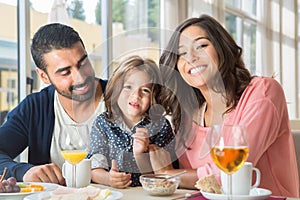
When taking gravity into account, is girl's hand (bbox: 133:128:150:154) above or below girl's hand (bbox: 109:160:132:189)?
above

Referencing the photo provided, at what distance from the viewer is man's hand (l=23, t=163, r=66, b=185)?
1.74 m

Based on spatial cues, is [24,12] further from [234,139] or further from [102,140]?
[234,139]

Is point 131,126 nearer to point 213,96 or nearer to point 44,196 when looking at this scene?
point 213,96

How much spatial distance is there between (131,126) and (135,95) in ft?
0.36

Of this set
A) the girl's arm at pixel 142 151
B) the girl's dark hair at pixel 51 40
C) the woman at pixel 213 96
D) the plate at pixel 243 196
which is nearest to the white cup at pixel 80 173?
the girl's arm at pixel 142 151

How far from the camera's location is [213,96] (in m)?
1.90

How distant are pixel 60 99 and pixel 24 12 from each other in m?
0.73

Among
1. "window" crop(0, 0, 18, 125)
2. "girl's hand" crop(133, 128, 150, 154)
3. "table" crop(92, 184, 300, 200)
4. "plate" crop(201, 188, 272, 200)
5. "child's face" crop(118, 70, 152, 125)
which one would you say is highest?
"window" crop(0, 0, 18, 125)

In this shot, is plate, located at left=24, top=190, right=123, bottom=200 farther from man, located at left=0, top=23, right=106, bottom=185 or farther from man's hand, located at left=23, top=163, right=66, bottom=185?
man, located at left=0, top=23, right=106, bottom=185

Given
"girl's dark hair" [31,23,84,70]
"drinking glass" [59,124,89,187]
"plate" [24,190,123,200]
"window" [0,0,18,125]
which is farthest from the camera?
"window" [0,0,18,125]

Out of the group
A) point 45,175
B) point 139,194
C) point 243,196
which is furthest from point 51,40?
point 243,196

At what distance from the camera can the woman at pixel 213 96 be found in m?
1.79

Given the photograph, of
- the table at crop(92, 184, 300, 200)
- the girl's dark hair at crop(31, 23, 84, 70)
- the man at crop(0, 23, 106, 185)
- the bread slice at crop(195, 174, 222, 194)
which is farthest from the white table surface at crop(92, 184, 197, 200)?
the girl's dark hair at crop(31, 23, 84, 70)

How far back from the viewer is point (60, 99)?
2090 mm
